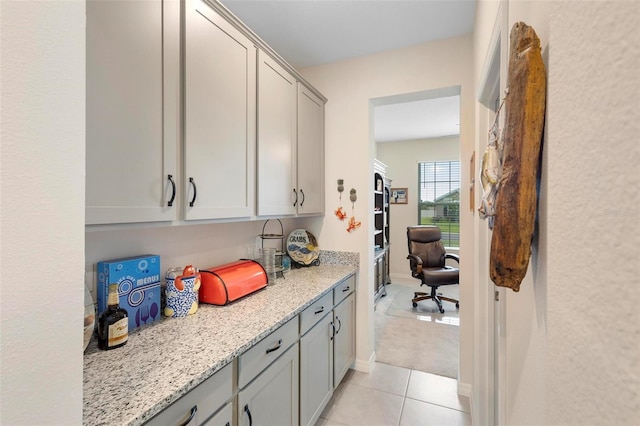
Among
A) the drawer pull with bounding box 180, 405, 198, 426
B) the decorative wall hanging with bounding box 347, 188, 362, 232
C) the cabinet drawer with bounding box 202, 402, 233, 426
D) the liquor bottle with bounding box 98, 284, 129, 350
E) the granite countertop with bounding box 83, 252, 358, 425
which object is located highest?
the decorative wall hanging with bounding box 347, 188, 362, 232

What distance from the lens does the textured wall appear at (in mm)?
230

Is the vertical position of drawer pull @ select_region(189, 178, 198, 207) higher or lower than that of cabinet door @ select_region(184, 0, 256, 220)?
lower

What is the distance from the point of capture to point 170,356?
102 cm

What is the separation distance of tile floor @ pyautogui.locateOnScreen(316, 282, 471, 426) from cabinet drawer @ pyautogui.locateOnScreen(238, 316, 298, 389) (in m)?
0.84

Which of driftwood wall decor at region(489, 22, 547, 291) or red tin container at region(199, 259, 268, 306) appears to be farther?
red tin container at region(199, 259, 268, 306)

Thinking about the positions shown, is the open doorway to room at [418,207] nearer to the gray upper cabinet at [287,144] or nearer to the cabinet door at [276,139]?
the gray upper cabinet at [287,144]

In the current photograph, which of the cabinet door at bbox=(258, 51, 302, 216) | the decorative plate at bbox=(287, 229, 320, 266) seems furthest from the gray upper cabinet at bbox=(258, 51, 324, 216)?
the decorative plate at bbox=(287, 229, 320, 266)

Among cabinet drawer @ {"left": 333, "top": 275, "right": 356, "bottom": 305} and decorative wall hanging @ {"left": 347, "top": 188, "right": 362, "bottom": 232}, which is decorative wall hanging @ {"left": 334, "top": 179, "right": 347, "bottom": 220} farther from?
cabinet drawer @ {"left": 333, "top": 275, "right": 356, "bottom": 305}

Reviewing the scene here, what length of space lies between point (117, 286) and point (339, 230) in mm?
1728

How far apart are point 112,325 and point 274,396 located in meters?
0.78

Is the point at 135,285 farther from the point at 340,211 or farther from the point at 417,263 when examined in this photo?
the point at 417,263

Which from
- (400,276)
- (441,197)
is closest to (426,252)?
(400,276)

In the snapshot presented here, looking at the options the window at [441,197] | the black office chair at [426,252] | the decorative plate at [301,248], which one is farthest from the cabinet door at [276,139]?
the window at [441,197]

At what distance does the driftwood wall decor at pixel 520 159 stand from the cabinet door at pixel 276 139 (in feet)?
4.53
